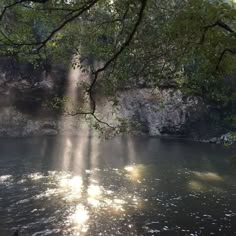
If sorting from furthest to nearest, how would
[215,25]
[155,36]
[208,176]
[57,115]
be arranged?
1. [57,115]
2. [208,176]
3. [155,36]
4. [215,25]

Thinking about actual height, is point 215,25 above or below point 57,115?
above

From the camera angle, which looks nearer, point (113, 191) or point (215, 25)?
point (215, 25)

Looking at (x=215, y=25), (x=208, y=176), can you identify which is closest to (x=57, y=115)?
(x=208, y=176)

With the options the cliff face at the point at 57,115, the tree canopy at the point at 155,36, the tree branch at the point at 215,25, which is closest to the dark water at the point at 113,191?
the tree canopy at the point at 155,36

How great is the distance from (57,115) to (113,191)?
37.9 m

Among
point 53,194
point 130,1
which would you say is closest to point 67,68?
point 53,194

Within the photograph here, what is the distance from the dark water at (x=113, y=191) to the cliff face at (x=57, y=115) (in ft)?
34.9

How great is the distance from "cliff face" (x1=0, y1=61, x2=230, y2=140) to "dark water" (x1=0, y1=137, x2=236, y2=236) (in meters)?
10.6

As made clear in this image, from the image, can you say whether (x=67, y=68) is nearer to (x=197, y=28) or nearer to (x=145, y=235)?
(x=145, y=235)

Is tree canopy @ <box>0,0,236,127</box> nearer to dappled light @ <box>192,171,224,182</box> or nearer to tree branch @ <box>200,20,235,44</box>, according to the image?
tree branch @ <box>200,20,235,44</box>

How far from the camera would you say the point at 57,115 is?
6781 cm

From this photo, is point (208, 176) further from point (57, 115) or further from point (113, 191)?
point (57, 115)

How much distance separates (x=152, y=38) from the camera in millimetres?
18391

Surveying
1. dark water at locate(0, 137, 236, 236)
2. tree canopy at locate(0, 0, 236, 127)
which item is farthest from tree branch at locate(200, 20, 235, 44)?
dark water at locate(0, 137, 236, 236)
